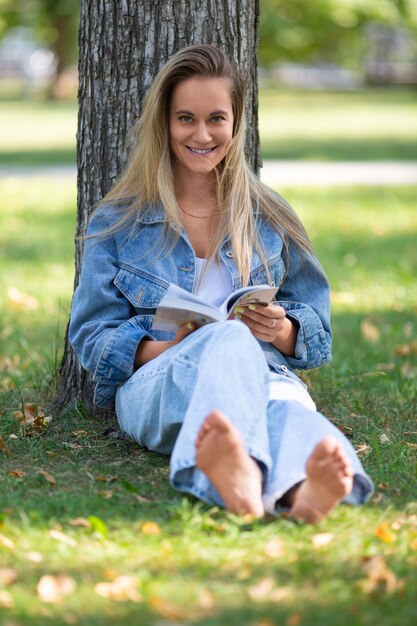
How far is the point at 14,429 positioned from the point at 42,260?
354 centimetres

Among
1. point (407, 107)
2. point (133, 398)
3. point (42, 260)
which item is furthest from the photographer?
point (407, 107)

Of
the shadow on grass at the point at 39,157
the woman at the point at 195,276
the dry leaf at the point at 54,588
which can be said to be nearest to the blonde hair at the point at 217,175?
the woman at the point at 195,276

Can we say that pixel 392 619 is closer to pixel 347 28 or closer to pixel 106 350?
pixel 106 350

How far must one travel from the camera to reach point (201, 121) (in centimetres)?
336

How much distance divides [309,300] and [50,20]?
2932 centimetres

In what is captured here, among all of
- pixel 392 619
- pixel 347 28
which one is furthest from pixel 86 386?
pixel 347 28

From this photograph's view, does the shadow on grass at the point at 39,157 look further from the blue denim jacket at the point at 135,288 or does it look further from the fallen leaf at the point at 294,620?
the fallen leaf at the point at 294,620

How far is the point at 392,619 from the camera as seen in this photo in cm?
228

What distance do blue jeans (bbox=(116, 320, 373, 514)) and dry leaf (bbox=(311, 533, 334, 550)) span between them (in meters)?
0.20

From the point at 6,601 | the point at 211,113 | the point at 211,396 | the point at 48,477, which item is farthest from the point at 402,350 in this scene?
the point at 6,601

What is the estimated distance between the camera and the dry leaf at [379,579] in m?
2.41

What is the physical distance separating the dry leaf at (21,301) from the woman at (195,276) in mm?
2678

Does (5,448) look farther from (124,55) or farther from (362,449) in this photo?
(124,55)

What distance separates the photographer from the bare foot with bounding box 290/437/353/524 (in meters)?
2.74
